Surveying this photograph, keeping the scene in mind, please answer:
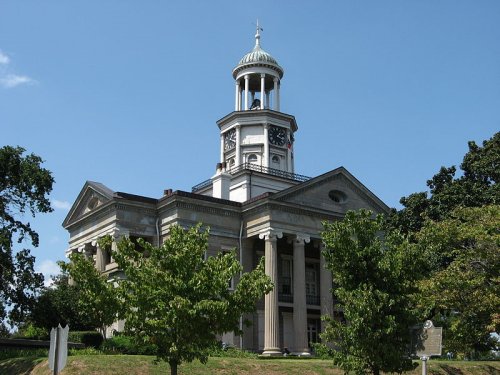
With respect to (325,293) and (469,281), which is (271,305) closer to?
(325,293)

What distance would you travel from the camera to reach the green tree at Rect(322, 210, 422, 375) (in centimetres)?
2372

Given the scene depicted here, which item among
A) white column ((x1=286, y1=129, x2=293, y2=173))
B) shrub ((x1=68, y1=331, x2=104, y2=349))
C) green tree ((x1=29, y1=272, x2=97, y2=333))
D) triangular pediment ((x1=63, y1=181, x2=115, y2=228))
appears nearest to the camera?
shrub ((x1=68, y1=331, x2=104, y2=349))

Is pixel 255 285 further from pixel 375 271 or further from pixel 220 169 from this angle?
pixel 220 169

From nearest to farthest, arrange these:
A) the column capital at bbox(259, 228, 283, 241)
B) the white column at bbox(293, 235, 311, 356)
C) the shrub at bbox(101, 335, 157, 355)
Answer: the shrub at bbox(101, 335, 157, 355) → the white column at bbox(293, 235, 311, 356) → the column capital at bbox(259, 228, 283, 241)

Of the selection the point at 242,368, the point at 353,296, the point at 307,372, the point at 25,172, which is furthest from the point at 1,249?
the point at 353,296

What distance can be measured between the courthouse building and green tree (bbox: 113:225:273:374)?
71.2 feet

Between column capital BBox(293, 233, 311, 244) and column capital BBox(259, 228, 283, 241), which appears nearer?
column capital BBox(259, 228, 283, 241)

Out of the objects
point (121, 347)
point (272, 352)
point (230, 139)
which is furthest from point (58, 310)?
point (230, 139)

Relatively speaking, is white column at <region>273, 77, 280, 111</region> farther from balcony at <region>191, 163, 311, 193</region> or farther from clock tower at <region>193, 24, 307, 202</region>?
balcony at <region>191, 163, 311, 193</region>

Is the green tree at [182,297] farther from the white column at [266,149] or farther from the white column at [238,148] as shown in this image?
the white column at [238,148]

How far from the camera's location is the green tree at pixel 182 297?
21344 mm

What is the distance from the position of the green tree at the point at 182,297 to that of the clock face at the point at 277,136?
3611 centimetres

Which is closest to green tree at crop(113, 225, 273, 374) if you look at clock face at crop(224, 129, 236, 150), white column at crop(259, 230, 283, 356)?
white column at crop(259, 230, 283, 356)

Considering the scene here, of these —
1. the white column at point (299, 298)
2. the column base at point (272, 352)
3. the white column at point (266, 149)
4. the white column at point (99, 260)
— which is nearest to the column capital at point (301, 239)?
the white column at point (299, 298)
